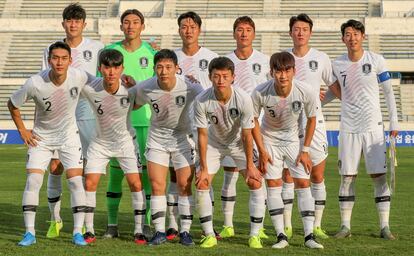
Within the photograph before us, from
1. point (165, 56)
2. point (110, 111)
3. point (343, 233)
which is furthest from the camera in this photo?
point (343, 233)

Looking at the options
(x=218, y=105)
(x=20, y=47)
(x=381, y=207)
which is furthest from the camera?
(x=20, y=47)

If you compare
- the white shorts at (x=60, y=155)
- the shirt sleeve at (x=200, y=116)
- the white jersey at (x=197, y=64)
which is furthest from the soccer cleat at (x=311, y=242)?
the white shorts at (x=60, y=155)

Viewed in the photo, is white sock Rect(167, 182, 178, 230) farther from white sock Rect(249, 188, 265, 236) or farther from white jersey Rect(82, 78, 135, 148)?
white sock Rect(249, 188, 265, 236)

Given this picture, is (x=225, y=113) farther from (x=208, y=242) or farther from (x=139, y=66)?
(x=139, y=66)

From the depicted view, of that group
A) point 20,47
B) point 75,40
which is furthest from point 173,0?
point 75,40

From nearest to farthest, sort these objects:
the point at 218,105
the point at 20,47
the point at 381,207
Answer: the point at 218,105 → the point at 381,207 → the point at 20,47

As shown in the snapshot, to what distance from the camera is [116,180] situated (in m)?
9.76

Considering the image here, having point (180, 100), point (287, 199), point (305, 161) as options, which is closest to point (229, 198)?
point (287, 199)

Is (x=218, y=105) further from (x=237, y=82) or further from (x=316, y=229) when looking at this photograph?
(x=316, y=229)

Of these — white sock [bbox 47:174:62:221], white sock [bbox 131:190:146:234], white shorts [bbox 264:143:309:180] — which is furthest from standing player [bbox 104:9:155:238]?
white shorts [bbox 264:143:309:180]

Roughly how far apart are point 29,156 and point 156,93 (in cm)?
144

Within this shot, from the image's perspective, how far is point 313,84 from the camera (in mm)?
9742

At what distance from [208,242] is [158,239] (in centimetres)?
53

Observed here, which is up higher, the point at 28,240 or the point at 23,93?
the point at 23,93
